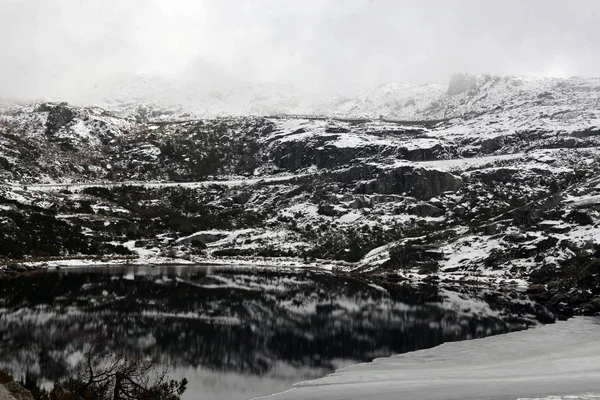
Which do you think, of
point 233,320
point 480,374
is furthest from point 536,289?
point 480,374

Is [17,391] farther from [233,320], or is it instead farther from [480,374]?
[233,320]

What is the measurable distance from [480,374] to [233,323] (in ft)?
109

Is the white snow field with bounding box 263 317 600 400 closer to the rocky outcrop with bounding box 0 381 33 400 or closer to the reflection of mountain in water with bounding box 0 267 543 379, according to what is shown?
the reflection of mountain in water with bounding box 0 267 543 379

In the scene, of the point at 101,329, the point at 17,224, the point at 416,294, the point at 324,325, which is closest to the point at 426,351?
the point at 324,325

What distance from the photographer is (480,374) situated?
32062mm

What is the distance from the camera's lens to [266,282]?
111 meters

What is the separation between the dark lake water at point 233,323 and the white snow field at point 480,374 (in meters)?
3.38

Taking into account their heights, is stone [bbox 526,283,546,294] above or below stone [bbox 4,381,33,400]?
above

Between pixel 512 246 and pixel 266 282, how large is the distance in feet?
234

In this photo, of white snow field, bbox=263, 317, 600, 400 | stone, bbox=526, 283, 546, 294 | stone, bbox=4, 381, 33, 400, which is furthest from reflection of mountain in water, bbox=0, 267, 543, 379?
stone, bbox=4, 381, 33, 400

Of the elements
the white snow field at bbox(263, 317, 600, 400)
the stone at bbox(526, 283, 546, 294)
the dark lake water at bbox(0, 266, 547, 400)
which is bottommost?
the white snow field at bbox(263, 317, 600, 400)

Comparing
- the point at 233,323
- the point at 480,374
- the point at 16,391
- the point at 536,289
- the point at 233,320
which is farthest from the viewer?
the point at 536,289

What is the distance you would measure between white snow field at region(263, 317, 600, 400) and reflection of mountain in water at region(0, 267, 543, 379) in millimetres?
4369

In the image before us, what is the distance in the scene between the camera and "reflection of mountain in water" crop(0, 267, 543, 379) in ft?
138
